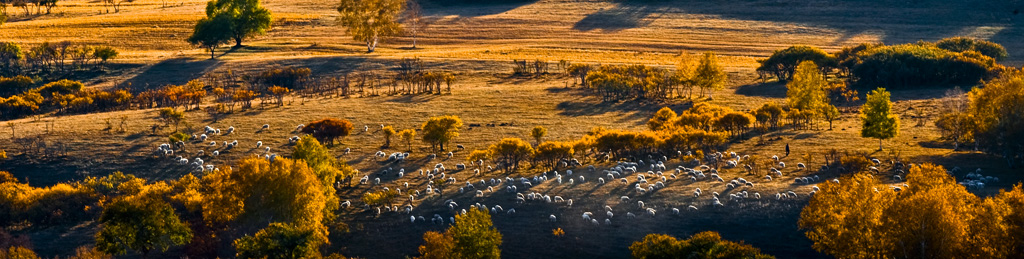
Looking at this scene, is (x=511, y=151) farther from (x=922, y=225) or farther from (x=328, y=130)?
(x=922, y=225)

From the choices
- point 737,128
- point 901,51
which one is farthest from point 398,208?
point 901,51

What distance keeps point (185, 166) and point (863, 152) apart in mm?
54369

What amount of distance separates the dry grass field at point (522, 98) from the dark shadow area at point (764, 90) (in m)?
0.35

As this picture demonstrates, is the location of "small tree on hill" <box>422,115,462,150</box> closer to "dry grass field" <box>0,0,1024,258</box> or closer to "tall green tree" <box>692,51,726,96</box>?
"dry grass field" <box>0,0,1024,258</box>

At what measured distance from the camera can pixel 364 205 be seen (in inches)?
2623

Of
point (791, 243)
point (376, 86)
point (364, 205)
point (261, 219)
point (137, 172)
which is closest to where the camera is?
point (791, 243)

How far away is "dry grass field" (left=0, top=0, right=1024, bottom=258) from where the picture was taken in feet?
202

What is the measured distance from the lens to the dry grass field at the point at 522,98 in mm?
61688

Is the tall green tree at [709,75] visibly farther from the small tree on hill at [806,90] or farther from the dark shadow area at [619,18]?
the dark shadow area at [619,18]

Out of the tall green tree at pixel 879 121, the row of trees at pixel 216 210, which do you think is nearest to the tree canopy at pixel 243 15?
the row of trees at pixel 216 210

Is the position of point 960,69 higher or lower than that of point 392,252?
higher

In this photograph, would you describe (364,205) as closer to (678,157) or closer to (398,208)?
(398,208)

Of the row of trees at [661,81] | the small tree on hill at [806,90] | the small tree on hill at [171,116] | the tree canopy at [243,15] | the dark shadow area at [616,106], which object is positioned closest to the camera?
the small tree on hill at [171,116]

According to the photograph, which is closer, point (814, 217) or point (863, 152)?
point (814, 217)
